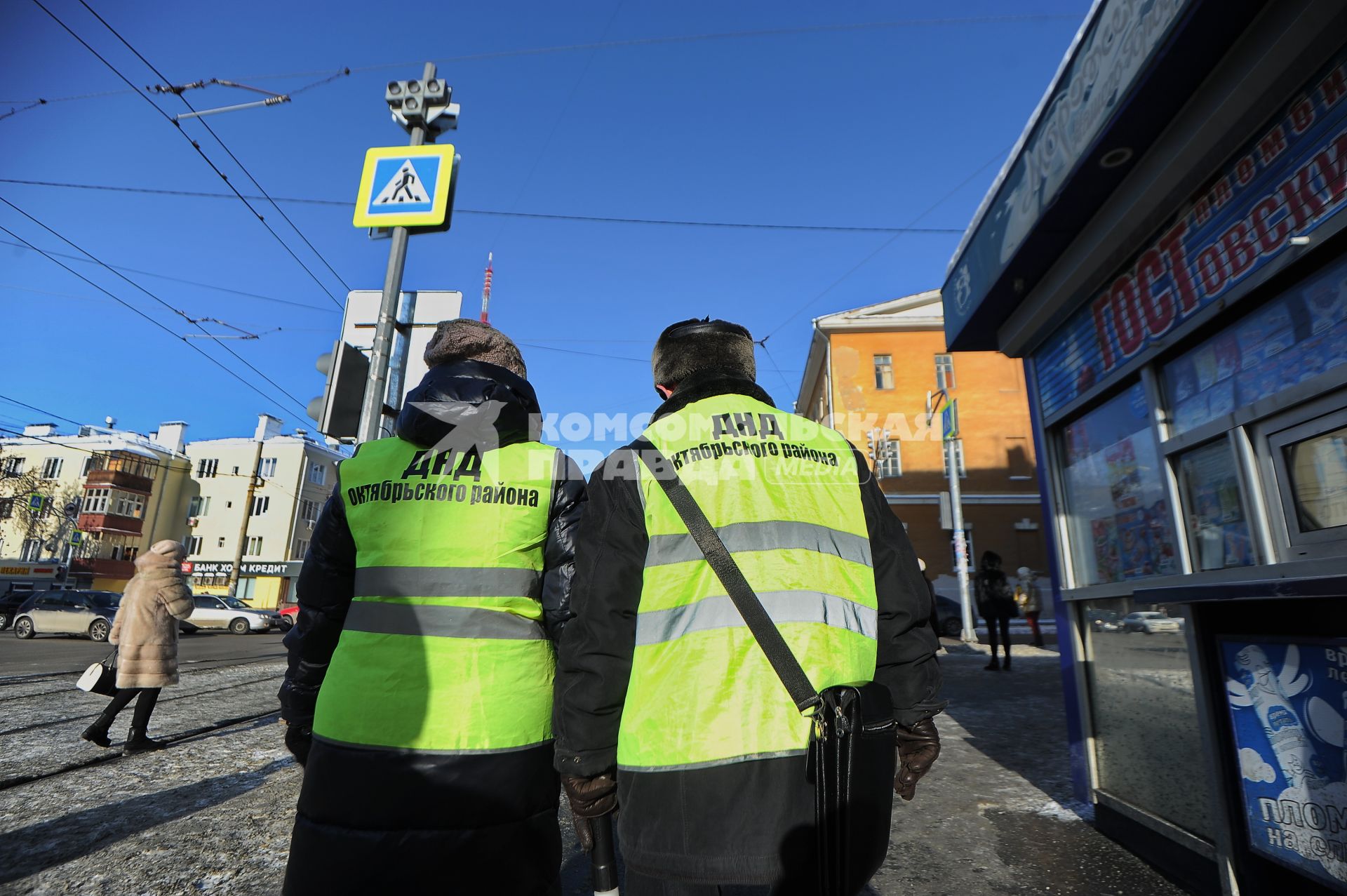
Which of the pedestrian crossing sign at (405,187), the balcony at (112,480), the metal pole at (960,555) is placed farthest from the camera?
the balcony at (112,480)

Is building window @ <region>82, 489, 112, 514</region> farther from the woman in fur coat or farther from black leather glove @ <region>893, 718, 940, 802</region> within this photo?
black leather glove @ <region>893, 718, 940, 802</region>

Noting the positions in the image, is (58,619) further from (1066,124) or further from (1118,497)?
(1066,124)

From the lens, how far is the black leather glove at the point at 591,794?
145 cm

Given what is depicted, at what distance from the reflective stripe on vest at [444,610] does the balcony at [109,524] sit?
2090 inches

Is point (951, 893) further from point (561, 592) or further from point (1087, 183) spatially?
point (1087, 183)

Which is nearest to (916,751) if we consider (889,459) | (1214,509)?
(1214,509)

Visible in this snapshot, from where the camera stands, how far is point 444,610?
1.62m

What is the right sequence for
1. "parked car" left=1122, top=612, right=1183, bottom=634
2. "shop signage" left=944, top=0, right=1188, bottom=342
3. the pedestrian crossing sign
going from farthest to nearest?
1. the pedestrian crossing sign
2. "parked car" left=1122, top=612, right=1183, bottom=634
3. "shop signage" left=944, top=0, right=1188, bottom=342

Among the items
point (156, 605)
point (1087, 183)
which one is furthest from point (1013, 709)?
point (156, 605)

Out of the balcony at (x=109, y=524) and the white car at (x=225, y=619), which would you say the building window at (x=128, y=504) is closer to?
the balcony at (x=109, y=524)

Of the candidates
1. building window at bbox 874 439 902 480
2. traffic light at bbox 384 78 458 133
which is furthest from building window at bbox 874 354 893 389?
traffic light at bbox 384 78 458 133

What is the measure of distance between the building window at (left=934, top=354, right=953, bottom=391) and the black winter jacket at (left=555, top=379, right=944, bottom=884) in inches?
1190

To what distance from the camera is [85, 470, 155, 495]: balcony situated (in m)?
43.5

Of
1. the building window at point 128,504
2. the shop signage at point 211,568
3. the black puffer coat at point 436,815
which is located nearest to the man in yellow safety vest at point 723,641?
the black puffer coat at point 436,815
